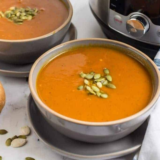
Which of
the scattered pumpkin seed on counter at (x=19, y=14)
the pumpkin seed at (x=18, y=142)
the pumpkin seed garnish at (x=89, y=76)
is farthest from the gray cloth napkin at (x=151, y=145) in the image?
the scattered pumpkin seed on counter at (x=19, y=14)

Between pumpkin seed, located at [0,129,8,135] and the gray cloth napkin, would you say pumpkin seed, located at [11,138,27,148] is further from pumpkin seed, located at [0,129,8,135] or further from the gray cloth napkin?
the gray cloth napkin

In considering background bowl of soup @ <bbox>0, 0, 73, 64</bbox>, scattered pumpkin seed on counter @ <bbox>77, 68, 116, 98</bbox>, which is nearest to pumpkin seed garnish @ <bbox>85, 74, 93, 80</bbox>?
scattered pumpkin seed on counter @ <bbox>77, 68, 116, 98</bbox>

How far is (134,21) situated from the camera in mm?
850

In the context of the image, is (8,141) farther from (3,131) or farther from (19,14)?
(19,14)

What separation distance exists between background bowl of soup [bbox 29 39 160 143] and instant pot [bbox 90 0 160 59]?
74 millimetres

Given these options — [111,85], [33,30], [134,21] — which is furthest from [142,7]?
[33,30]

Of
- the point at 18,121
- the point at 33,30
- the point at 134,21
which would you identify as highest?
the point at 134,21

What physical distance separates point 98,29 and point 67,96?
1.60 ft

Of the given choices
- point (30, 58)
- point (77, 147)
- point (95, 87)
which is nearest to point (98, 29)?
point (30, 58)

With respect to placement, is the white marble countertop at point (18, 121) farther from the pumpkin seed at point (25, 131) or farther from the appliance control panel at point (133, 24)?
the appliance control panel at point (133, 24)

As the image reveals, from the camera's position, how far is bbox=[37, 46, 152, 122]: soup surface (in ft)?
2.30

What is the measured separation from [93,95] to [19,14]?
443 mm

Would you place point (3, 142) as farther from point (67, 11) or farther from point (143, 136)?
point (67, 11)

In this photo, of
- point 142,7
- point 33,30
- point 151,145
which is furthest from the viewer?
point 33,30
